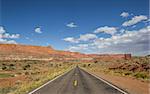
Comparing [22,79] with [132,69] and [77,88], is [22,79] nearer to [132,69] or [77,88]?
[77,88]

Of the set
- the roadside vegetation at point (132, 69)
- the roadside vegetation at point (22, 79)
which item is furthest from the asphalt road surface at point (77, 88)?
the roadside vegetation at point (132, 69)

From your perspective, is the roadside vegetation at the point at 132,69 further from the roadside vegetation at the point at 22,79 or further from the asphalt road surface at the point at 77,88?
the roadside vegetation at the point at 22,79

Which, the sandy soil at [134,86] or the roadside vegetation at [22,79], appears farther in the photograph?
the roadside vegetation at [22,79]

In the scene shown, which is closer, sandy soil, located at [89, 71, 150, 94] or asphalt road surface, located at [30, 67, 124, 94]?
asphalt road surface, located at [30, 67, 124, 94]

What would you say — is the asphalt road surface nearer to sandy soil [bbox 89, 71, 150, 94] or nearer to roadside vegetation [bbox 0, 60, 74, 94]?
sandy soil [bbox 89, 71, 150, 94]

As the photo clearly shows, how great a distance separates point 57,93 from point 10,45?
570 feet

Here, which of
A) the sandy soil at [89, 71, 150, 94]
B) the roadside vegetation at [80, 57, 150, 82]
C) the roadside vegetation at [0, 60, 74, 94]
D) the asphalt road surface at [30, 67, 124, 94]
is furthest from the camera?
the roadside vegetation at [80, 57, 150, 82]

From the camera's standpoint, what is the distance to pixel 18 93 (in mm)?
12859

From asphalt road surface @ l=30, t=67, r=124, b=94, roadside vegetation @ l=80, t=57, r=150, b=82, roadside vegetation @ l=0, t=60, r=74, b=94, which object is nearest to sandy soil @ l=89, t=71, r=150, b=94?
asphalt road surface @ l=30, t=67, r=124, b=94

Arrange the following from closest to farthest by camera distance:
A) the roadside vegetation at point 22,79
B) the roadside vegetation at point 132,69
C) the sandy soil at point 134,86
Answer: the sandy soil at point 134,86
the roadside vegetation at point 22,79
the roadside vegetation at point 132,69

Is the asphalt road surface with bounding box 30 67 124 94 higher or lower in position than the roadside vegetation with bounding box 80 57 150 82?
lower

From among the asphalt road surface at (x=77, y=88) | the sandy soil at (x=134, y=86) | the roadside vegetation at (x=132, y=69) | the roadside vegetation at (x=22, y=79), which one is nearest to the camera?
the asphalt road surface at (x=77, y=88)

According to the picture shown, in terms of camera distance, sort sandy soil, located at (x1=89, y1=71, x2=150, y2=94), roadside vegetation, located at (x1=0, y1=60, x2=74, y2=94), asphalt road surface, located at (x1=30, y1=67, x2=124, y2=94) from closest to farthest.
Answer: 1. asphalt road surface, located at (x1=30, y1=67, x2=124, y2=94)
2. sandy soil, located at (x1=89, y1=71, x2=150, y2=94)
3. roadside vegetation, located at (x1=0, y1=60, x2=74, y2=94)

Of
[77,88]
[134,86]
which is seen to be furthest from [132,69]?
[77,88]
